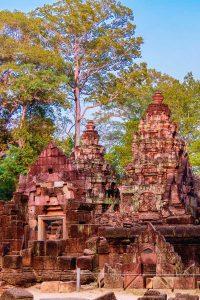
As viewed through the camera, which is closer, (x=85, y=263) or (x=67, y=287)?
(x=67, y=287)

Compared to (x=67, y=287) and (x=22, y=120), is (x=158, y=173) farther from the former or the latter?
(x=22, y=120)

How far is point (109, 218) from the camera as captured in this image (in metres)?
20.7

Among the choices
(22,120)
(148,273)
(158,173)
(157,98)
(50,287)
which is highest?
(22,120)

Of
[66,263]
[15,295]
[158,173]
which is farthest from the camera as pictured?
[158,173]

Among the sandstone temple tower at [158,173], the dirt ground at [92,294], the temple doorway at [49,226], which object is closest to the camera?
the dirt ground at [92,294]

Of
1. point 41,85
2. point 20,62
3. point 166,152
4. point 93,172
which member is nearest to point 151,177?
point 166,152

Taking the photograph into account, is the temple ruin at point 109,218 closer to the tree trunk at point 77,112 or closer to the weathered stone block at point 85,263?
the weathered stone block at point 85,263

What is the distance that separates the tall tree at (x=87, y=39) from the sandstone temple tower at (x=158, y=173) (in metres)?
13.5

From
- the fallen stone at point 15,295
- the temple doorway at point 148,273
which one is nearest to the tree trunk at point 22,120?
the temple doorway at point 148,273

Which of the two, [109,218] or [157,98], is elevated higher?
[157,98]

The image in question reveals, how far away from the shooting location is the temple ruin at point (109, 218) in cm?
1223

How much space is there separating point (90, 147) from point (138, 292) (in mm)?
15617

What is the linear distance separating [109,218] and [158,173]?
2.82 metres

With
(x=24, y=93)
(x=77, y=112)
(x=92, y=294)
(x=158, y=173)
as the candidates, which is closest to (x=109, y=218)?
(x=158, y=173)
